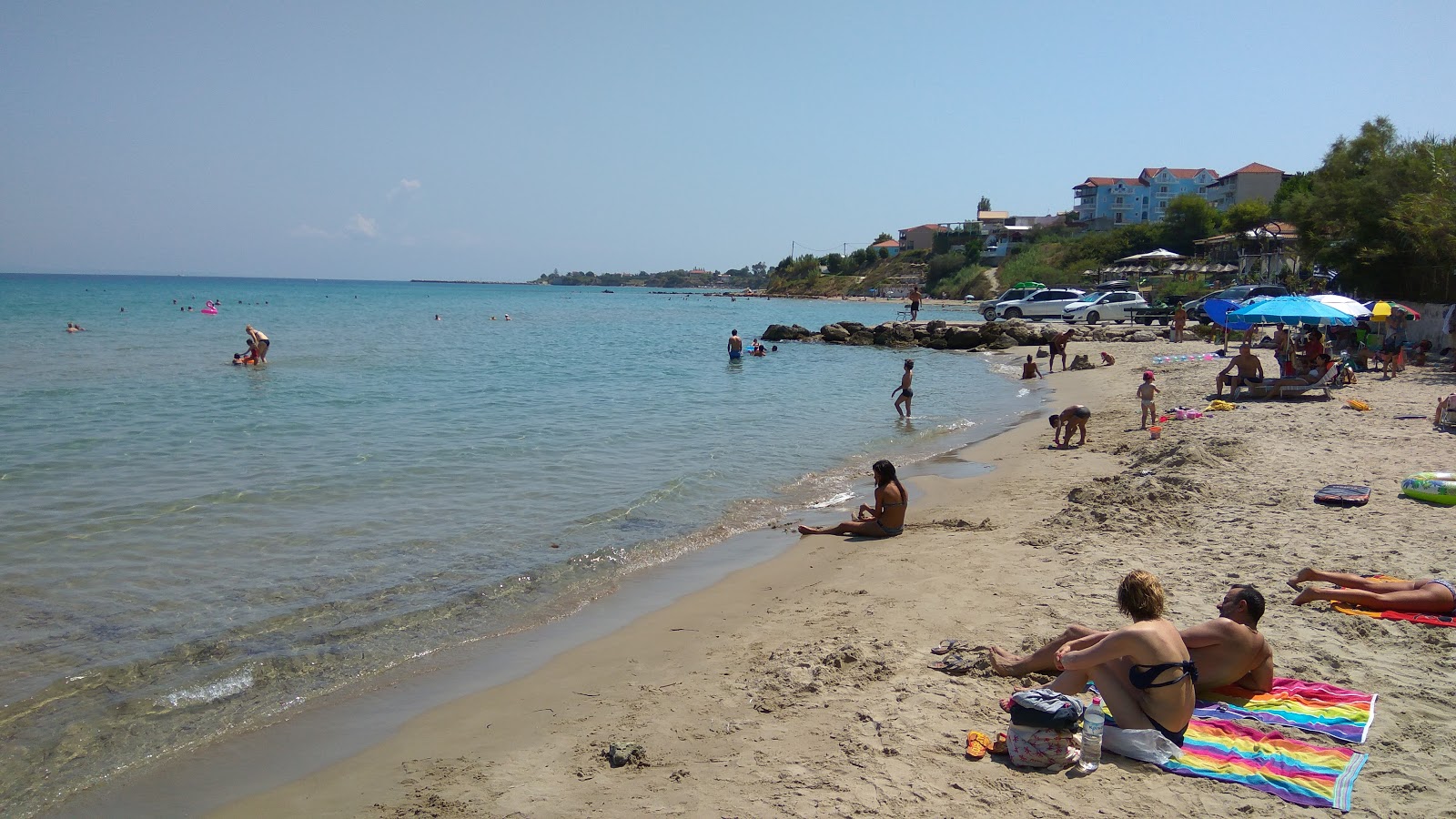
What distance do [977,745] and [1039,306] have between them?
39.2 m

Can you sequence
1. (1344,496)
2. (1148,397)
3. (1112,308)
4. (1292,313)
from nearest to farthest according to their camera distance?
(1344,496) → (1148,397) → (1292,313) → (1112,308)

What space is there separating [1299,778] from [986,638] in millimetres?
2059

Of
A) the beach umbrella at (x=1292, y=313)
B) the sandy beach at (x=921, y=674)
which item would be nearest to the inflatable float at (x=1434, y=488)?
the sandy beach at (x=921, y=674)

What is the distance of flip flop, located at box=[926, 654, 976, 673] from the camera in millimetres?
5441

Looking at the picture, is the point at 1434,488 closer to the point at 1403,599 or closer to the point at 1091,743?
the point at 1403,599

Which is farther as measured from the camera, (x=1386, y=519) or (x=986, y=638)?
(x=1386, y=519)

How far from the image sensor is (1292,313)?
16.1 metres

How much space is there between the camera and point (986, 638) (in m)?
5.95

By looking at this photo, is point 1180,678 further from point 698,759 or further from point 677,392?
point 677,392

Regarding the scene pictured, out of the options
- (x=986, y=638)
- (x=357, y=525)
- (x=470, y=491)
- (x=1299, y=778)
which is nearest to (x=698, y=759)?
(x=986, y=638)

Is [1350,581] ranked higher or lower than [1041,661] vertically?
higher

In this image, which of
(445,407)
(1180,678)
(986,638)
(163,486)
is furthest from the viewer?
(445,407)

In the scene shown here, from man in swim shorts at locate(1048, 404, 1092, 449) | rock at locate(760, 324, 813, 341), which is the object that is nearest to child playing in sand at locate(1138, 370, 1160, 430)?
man in swim shorts at locate(1048, 404, 1092, 449)

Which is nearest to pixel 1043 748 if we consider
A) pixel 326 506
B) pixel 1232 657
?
pixel 1232 657
